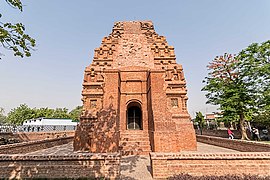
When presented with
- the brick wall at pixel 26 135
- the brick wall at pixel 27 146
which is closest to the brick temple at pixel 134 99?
the brick wall at pixel 27 146

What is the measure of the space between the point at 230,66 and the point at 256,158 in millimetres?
15231

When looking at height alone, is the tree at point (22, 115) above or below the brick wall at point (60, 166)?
above

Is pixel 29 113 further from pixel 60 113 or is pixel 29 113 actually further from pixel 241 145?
pixel 241 145

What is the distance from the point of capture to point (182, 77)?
12.8m

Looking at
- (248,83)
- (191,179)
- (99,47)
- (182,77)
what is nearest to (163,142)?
(191,179)

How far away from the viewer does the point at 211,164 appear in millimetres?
5707

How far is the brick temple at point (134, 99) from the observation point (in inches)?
349

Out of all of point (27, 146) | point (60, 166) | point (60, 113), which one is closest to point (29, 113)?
point (60, 113)

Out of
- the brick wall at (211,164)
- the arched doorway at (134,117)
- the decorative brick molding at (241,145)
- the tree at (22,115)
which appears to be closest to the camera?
the brick wall at (211,164)

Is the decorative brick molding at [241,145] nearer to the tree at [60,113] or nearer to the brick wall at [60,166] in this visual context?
the brick wall at [60,166]

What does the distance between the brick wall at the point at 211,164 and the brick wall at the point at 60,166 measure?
5.82ft

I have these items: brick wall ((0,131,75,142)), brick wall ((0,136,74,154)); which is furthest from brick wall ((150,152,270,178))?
brick wall ((0,131,75,142))

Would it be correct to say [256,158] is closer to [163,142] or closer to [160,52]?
[163,142]

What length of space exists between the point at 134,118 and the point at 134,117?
92mm
